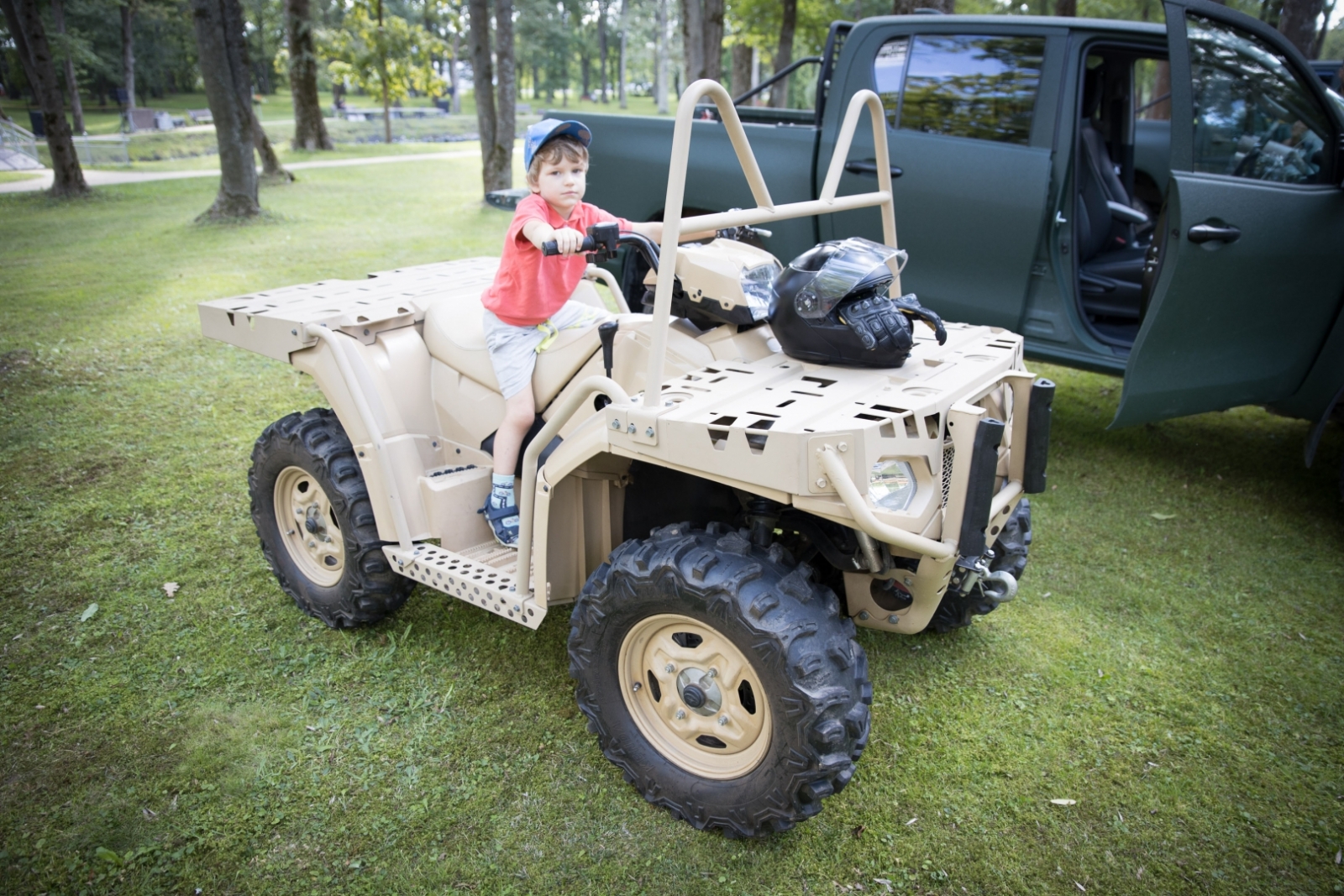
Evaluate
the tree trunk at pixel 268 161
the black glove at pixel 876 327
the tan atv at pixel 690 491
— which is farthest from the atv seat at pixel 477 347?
the tree trunk at pixel 268 161

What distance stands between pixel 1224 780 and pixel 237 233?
1188cm

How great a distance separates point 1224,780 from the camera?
2791mm

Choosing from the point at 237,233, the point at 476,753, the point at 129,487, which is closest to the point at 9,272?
the point at 237,233

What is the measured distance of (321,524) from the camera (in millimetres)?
3445

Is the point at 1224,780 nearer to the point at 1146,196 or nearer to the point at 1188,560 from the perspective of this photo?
the point at 1188,560

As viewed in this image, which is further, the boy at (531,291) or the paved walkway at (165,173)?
the paved walkway at (165,173)

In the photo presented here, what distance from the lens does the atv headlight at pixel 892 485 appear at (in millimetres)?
2252

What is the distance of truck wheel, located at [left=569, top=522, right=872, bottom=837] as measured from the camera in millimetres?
2227

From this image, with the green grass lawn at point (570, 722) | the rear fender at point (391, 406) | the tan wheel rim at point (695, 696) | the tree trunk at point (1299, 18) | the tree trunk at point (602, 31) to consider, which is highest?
the tree trunk at point (602, 31)

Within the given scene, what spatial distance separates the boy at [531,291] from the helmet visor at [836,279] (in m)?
0.66

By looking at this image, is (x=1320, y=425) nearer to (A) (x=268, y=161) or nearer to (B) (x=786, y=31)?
(B) (x=786, y=31)

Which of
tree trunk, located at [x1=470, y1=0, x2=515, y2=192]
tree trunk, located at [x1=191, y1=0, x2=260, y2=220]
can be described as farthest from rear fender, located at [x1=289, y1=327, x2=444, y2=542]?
tree trunk, located at [x1=470, y1=0, x2=515, y2=192]

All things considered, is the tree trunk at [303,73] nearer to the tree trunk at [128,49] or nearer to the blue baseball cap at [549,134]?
the tree trunk at [128,49]

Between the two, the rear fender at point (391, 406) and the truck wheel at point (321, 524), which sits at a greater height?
the rear fender at point (391, 406)
